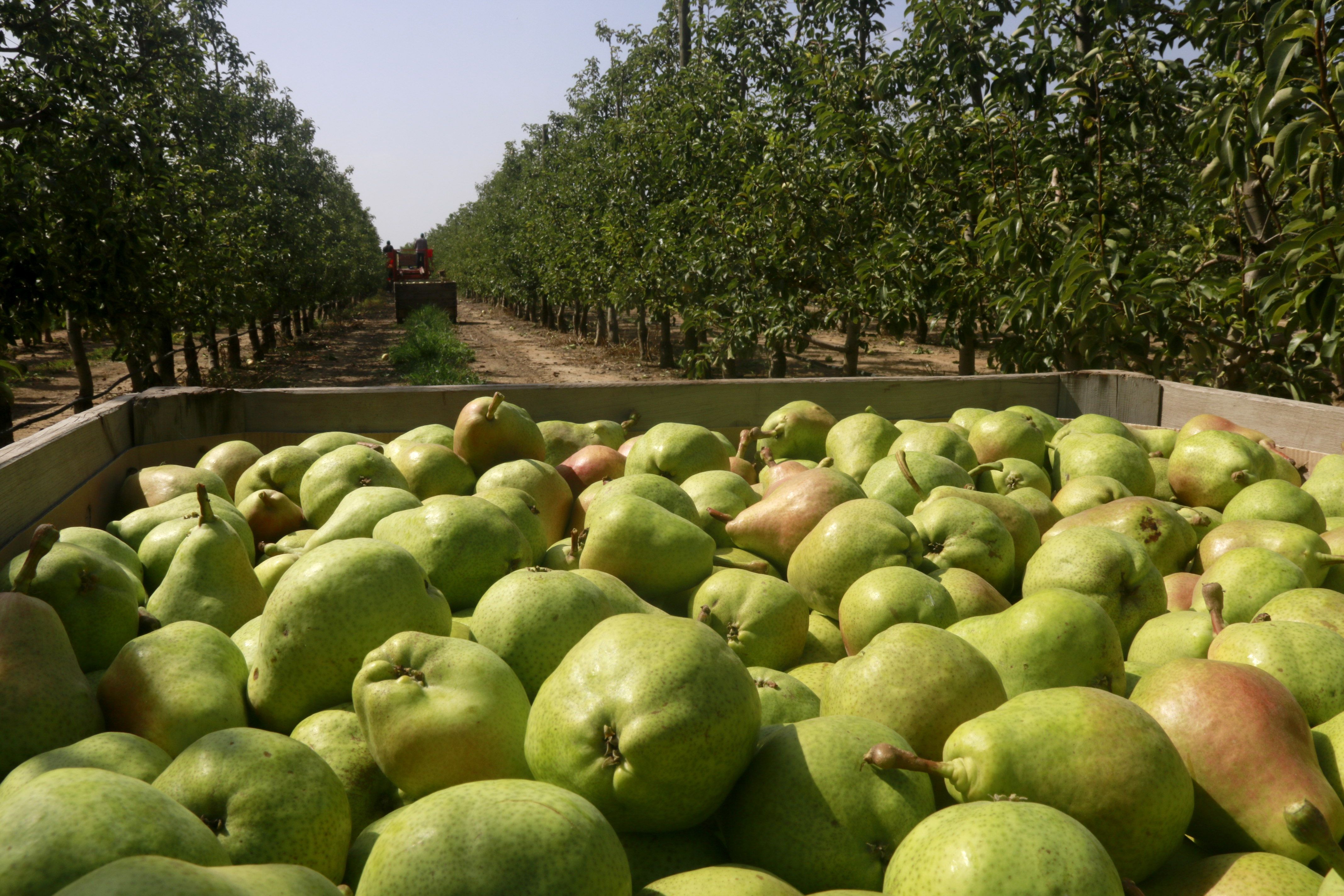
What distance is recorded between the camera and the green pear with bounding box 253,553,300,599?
99.5 inches

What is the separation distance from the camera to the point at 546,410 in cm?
438

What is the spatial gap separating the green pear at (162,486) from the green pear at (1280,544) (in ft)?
11.4

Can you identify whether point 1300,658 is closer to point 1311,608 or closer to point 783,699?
point 1311,608

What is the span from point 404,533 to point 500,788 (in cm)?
125

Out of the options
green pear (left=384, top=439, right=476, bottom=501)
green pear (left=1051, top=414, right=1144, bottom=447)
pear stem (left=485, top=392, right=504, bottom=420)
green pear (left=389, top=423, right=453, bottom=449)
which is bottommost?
green pear (left=1051, top=414, right=1144, bottom=447)

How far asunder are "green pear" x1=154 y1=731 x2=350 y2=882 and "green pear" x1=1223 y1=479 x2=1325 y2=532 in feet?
9.78

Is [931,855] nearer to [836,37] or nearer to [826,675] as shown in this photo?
[826,675]

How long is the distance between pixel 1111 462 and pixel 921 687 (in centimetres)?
223

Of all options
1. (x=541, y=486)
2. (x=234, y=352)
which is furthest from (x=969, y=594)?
(x=234, y=352)

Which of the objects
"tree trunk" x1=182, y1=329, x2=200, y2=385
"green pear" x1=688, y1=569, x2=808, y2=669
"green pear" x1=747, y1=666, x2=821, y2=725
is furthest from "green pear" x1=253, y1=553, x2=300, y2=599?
"tree trunk" x1=182, y1=329, x2=200, y2=385

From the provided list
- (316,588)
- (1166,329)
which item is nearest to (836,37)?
(1166,329)

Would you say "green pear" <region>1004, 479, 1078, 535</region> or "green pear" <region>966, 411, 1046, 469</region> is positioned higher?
"green pear" <region>966, 411, 1046, 469</region>

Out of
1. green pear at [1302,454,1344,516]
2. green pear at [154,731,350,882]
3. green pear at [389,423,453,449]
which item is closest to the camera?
green pear at [154,731,350,882]

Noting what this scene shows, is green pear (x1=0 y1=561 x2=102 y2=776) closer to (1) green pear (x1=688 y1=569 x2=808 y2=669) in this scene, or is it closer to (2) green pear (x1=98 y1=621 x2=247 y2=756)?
(2) green pear (x1=98 y1=621 x2=247 y2=756)
